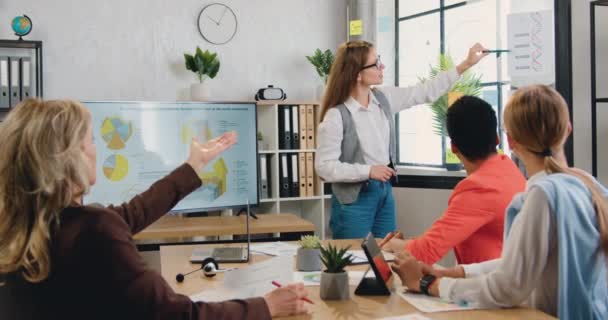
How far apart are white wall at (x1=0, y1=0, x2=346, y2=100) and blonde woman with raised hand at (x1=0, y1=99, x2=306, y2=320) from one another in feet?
11.1

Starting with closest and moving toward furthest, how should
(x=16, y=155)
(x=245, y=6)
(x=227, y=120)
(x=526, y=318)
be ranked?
1. (x=16, y=155)
2. (x=526, y=318)
3. (x=227, y=120)
4. (x=245, y=6)

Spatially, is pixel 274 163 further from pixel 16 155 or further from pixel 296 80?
pixel 16 155

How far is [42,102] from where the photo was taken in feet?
4.30

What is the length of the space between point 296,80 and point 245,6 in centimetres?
68

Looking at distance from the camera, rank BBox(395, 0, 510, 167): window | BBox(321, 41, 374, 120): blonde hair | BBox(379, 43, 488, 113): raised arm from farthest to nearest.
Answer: BBox(395, 0, 510, 167): window, BBox(379, 43, 488, 113): raised arm, BBox(321, 41, 374, 120): blonde hair

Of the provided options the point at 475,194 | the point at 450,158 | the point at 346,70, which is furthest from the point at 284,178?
the point at 475,194

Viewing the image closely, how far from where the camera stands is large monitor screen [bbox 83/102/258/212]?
381 centimetres

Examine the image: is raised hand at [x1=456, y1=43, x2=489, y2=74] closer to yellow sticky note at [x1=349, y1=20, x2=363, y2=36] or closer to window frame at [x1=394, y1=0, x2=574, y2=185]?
window frame at [x1=394, y1=0, x2=574, y2=185]

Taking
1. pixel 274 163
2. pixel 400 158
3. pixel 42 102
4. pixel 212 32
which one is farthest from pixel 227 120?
pixel 42 102

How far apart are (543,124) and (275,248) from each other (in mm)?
1204

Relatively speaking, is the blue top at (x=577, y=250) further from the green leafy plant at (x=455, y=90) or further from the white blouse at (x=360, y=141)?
the green leafy plant at (x=455, y=90)

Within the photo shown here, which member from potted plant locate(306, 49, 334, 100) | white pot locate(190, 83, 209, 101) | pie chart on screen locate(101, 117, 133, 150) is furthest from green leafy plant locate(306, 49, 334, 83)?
pie chart on screen locate(101, 117, 133, 150)

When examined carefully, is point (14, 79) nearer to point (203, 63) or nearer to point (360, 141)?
point (203, 63)

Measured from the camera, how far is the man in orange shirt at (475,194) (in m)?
1.91
